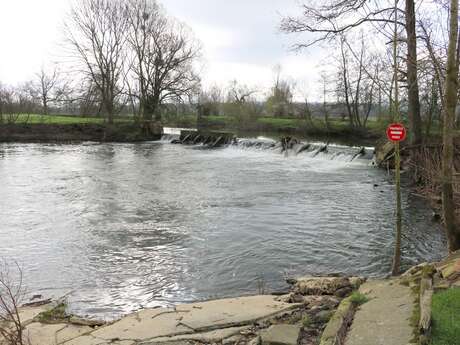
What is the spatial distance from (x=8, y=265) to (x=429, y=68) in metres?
7.99

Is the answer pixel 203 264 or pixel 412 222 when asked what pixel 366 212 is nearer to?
pixel 412 222

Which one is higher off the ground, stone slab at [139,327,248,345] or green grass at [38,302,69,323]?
stone slab at [139,327,248,345]

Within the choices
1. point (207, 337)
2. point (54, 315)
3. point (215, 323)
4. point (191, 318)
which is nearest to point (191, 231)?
point (54, 315)

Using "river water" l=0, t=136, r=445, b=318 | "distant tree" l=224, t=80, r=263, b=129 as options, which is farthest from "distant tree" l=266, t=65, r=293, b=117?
"river water" l=0, t=136, r=445, b=318

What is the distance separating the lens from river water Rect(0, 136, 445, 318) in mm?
7488

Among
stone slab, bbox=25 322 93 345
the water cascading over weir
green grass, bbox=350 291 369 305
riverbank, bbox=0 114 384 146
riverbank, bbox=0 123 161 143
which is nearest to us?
green grass, bbox=350 291 369 305

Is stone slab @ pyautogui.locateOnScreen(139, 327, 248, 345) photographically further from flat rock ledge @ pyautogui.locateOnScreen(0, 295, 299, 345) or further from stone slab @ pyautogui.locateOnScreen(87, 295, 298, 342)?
stone slab @ pyautogui.locateOnScreen(87, 295, 298, 342)

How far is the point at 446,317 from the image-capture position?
13.0 ft

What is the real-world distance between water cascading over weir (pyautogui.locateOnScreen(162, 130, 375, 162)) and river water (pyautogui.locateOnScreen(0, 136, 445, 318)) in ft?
12.2

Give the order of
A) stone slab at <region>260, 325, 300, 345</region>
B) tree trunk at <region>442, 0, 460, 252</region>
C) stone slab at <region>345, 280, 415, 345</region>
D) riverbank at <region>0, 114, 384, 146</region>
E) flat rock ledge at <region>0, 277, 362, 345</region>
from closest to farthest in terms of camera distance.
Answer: stone slab at <region>345, 280, 415, 345</region>, stone slab at <region>260, 325, 300, 345</region>, flat rock ledge at <region>0, 277, 362, 345</region>, tree trunk at <region>442, 0, 460, 252</region>, riverbank at <region>0, 114, 384, 146</region>

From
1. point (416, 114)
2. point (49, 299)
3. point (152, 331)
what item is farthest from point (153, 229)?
point (416, 114)

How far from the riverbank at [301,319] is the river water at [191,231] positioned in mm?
773

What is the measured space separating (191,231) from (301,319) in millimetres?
5814

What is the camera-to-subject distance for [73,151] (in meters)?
29.3
